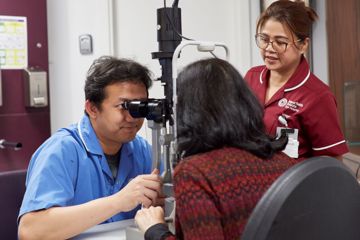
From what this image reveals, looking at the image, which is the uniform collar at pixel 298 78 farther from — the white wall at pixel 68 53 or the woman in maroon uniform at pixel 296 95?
the white wall at pixel 68 53

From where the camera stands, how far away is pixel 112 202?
4.64ft

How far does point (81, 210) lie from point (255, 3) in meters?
1.97

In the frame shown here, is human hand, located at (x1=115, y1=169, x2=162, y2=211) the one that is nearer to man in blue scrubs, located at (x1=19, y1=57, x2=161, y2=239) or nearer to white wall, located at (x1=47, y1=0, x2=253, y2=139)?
man in blue scrubs, located at (x1=19, y1=57, x2=161, y2=239)

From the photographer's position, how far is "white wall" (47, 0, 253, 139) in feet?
9.32

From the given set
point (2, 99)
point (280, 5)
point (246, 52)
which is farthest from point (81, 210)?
point (246, 52)

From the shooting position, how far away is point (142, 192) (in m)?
1.40

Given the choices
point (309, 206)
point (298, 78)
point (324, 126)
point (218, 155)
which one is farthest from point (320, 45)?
point (309, 206)

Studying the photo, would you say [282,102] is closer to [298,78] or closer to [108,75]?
[298,78]

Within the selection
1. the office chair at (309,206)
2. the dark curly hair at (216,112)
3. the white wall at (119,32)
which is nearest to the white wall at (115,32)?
the white wall at (119,32)

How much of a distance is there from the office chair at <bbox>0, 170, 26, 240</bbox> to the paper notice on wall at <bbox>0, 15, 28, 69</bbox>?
1.25 m

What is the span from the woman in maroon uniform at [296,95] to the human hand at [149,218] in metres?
0.55

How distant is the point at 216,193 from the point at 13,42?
2129 mm

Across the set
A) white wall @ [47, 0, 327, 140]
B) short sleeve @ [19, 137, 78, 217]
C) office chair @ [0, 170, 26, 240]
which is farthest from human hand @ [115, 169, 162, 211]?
white wall @ [47, 0, 327, 140]

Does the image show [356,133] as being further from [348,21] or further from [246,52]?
[246,52]
